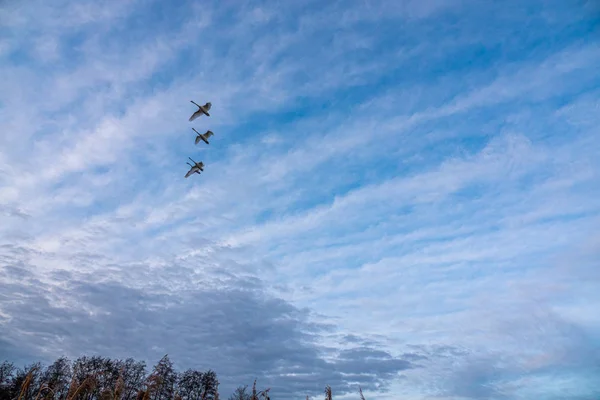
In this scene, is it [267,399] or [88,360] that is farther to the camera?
[88,360]

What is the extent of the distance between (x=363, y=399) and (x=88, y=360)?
265 feet

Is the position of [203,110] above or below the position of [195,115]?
above

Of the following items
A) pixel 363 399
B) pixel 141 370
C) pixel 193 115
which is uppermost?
pixel 193 115

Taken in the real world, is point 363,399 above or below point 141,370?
below

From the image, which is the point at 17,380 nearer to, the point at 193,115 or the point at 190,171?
the point at 190,171

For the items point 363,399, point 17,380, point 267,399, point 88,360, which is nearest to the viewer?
point 363,399

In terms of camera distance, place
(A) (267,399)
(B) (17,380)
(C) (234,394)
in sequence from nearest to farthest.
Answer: (A) (267,399)
(C) (234,394)
(B) (17,380)

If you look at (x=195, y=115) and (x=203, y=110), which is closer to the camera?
(x=195, y=115)

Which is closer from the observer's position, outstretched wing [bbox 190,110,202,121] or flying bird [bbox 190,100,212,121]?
outstretched wing [bbox 190,110,202,121]

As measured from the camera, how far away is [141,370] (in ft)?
229

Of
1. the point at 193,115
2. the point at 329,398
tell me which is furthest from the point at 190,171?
the point at 329,398

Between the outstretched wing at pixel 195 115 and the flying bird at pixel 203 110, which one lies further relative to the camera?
the flying bird at pixel 203 110

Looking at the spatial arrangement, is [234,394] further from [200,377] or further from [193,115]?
[193,115]

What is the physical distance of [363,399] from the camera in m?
6.49
